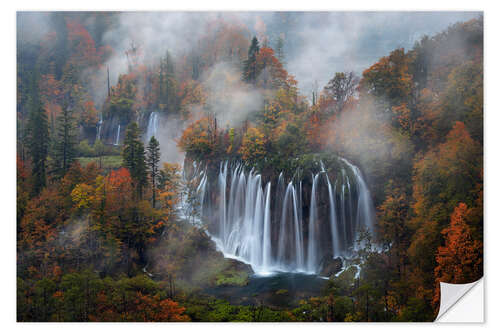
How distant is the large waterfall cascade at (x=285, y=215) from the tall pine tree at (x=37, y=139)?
2.16 metres

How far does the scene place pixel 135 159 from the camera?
148 inches

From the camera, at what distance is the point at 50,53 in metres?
3.62

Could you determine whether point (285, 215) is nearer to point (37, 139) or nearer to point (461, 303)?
point (461, 303)

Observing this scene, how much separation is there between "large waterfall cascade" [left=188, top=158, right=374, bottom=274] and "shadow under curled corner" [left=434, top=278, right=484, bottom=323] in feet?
3.95

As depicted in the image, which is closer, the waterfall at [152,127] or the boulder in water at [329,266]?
the boulder in water at [329,266]

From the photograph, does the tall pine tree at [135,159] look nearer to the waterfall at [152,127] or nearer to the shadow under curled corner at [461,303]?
the waterfall at [152,127]

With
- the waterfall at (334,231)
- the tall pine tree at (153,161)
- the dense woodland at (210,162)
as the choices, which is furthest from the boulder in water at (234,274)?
the tall pine tree at (153,161)

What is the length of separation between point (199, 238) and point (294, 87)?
2.50 metres

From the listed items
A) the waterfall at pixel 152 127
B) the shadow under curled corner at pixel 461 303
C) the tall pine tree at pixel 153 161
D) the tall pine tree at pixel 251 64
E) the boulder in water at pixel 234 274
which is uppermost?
the tall pine tree at pixel 251 64

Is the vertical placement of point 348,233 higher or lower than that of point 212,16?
lower

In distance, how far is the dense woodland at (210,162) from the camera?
3432 millimetres

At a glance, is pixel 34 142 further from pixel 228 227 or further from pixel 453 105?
pixel 453 105

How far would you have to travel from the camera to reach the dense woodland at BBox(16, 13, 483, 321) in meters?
3.43
